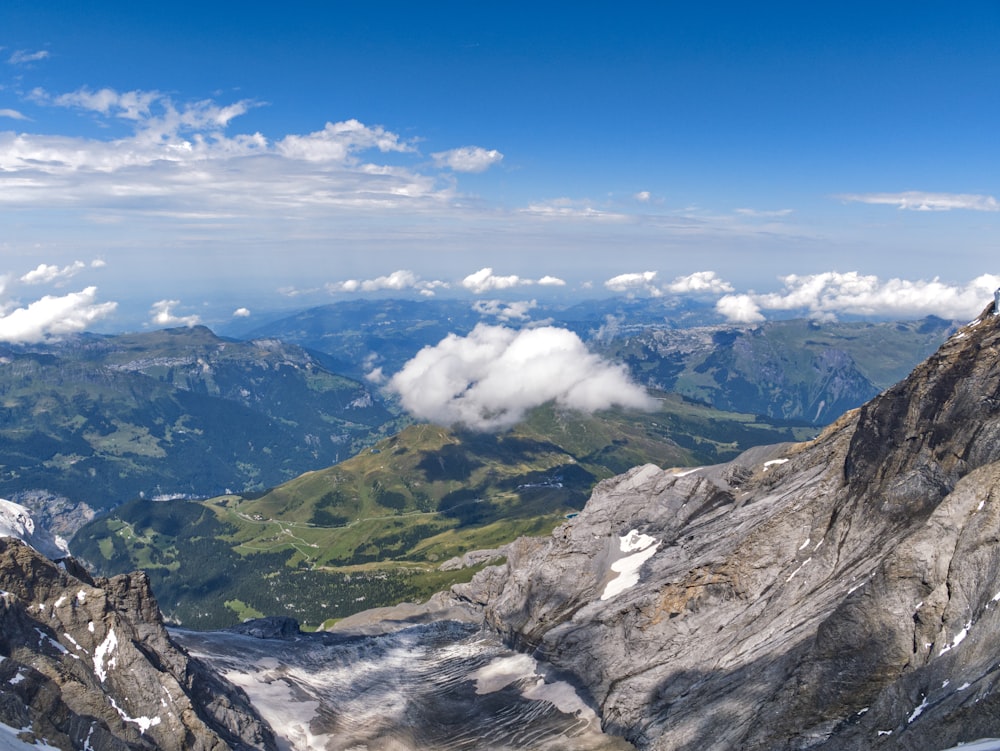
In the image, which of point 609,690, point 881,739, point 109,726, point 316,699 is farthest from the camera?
point 316,699

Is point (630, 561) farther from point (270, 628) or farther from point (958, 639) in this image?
point (958, 639)

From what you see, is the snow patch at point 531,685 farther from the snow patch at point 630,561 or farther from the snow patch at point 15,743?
the snow patch at point 15,743

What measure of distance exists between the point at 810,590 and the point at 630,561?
44.8 m

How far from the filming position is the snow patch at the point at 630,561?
377ft

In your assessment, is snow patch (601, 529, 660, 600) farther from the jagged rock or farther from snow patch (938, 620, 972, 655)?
snow patch (938, 620, 972, 655)

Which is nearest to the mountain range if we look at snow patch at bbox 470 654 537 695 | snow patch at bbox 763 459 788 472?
snow patch at bbox 470 654 537 695

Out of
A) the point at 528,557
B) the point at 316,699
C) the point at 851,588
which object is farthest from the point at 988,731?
the point at 528,557

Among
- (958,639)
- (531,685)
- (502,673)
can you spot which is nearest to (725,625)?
(531,685)

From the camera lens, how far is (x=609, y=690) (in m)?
93.0

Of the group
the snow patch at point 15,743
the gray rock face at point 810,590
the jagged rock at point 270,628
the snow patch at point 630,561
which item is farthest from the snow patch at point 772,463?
the snow patch at point 15,743

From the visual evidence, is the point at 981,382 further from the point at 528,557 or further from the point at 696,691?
the point at 528,557

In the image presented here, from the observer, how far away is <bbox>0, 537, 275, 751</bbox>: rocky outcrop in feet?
210

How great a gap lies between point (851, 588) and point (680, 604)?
A: 27429 mm

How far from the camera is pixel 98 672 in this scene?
75.1 metres
